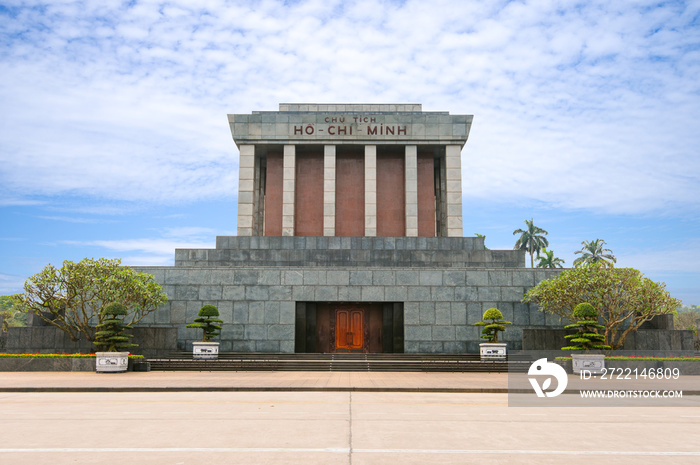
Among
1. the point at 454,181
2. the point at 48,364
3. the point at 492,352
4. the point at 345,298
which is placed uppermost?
the point at 454,181

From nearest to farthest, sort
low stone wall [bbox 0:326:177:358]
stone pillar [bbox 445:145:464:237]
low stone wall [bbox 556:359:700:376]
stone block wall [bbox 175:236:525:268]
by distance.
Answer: low stone wall [bbox 556:359:700:376], low stone wall [bbox 0:326:177:358], stone block wall [bbox 175:236:525:268], stone pillar [bbox 445:145:464:237]

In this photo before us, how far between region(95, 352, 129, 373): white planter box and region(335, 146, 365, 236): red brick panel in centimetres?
1931

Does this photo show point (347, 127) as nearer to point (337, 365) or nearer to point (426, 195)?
point (426, 195)

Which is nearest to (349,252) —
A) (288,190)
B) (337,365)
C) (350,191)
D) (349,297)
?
(349,297)

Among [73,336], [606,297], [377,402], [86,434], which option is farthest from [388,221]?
[86,434]

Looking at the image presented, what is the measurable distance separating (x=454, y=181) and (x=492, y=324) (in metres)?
15.3

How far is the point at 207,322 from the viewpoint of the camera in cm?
2839

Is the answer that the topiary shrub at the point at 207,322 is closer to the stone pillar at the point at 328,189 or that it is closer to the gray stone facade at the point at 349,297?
the gray stone facade at the point at 349,297

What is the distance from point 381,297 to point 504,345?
693 cm

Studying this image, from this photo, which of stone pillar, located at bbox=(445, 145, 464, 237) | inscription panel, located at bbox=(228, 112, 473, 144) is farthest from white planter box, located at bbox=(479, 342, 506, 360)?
inscription panel, located at bbox=(228, 112, 473, 144)

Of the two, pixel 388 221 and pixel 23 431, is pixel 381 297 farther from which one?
pixel 23 431

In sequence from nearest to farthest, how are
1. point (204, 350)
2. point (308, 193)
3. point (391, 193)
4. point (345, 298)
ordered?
point (204, 350) < point (345, 298) < point (391, 193) < point (308, 193)

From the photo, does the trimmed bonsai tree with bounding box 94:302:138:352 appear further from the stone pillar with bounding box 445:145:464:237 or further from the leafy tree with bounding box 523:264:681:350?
the stone pillar with bounding box 445:145:464:237

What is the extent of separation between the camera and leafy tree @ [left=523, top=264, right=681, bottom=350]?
2741 cm
